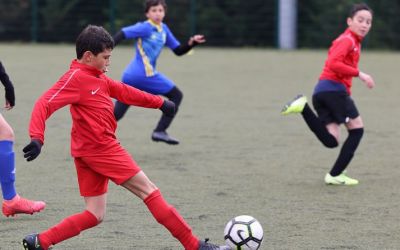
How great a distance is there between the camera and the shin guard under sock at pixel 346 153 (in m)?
7.80

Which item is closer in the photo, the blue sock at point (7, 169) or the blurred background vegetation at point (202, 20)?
the blue sock at point (7, 169)

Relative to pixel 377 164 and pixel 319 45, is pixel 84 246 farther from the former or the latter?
pixel 319 45

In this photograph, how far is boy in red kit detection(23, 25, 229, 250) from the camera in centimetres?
505

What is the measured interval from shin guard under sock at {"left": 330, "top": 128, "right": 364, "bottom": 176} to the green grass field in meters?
0.21

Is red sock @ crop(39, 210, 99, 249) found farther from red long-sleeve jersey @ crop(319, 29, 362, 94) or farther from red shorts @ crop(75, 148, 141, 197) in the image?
red long-sleeve jersey @ crop(319, 29, 362, 94)

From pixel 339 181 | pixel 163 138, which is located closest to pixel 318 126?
pixel 339 181

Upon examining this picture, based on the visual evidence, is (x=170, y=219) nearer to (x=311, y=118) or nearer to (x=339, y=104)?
(x=311, y=118)

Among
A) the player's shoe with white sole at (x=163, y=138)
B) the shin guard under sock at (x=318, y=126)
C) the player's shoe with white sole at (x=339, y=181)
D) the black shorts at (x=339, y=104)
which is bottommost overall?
the player's shoe with white sole at (x=163, y=138)

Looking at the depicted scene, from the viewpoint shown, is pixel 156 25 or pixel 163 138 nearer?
pixel 163 138

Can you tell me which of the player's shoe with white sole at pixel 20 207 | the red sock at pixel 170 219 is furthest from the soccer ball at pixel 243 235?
the player's shoe with white sole at pixel 20 207

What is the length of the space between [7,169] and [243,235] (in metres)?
1.93

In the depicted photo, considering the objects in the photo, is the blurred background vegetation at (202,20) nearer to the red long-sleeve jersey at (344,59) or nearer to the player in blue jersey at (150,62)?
the player in blue jersey at (150,62)

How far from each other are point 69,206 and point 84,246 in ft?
4.00

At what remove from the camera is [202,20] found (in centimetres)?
2647
